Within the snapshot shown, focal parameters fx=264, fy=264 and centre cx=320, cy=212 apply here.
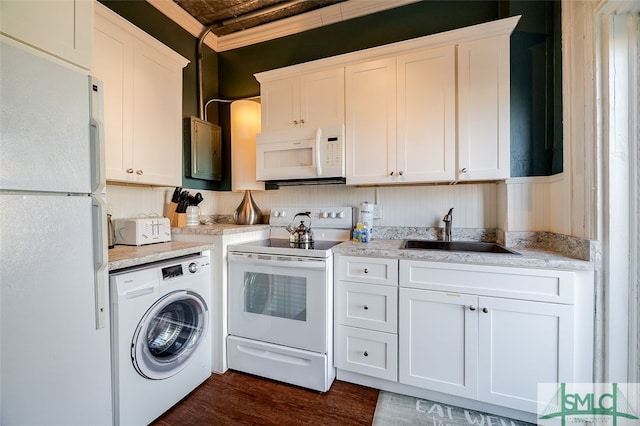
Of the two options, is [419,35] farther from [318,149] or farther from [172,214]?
[172,214]

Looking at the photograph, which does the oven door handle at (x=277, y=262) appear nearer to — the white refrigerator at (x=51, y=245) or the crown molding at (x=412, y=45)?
the white refrigerator at (x=51, y=245)

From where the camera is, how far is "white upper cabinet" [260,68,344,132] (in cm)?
211

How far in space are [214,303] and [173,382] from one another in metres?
0.51

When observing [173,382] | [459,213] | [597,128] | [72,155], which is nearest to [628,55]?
[597,128]

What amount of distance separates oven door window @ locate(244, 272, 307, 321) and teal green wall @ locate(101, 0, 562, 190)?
1.26 meters

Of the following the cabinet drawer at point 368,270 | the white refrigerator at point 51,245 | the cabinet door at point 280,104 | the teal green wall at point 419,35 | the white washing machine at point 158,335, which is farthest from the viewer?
the cabinet door at point 280,104

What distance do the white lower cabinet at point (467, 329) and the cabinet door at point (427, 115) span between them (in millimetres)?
709

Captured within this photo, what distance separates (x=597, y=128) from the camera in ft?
4.34

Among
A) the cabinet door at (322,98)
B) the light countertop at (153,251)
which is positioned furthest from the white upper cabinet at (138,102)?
the cabinet door at (322,98)

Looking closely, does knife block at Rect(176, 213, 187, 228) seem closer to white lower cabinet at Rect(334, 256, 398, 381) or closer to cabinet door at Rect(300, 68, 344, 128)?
cabinet door at Rect(300, 68, 344, 128)

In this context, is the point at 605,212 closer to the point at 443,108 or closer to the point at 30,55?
the point at 443,108

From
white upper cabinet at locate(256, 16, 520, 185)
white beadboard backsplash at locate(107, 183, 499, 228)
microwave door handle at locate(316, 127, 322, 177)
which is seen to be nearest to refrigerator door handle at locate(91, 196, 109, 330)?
white beadboard backsplash at locate(107, 183, 499, 228)

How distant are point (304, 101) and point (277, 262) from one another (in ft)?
4.38

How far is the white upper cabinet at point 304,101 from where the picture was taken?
2.11 metres
